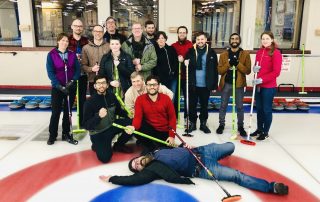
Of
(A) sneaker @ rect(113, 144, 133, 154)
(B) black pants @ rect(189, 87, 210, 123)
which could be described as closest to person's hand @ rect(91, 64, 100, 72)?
(A) sneaker @ rect(113, 144, 133, 154)

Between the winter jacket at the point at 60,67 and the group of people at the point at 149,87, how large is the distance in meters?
0.01

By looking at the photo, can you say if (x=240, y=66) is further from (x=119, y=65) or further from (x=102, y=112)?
(x=102, y=112)

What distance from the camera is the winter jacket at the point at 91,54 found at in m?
4.57

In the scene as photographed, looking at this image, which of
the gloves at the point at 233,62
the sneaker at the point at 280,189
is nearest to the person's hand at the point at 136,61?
the gloves at the point at 233,62

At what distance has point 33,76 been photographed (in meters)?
7.79

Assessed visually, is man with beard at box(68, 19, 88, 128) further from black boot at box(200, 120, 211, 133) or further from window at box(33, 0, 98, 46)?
window at box(33, 0, 98, 46)

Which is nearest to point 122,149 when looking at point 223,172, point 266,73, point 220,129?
point 223,172

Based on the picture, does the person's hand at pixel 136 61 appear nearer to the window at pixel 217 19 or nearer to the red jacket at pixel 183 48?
the red jacket at pixel 183 48

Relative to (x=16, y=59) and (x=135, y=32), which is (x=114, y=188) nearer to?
(x=135, y=32)

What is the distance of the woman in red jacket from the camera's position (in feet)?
13.8

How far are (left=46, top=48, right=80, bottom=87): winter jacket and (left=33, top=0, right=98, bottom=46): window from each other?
3680mm

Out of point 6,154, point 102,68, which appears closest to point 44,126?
Result: point 6,154

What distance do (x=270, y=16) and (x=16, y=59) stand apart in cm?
648

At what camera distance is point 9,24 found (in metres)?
8.04
